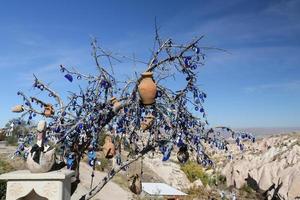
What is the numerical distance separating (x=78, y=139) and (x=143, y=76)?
1.33 metres

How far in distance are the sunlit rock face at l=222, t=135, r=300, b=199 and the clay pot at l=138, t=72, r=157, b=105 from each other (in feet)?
30.7

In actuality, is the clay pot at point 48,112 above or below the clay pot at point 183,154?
above

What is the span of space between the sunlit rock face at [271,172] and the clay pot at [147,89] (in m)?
9.35

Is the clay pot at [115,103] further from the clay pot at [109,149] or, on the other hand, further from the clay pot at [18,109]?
the clay pot at [18,109]

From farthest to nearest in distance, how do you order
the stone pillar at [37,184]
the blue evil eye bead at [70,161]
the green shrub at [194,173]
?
1. the green shrub at [194,173]
2. the blue evil eye bead at [70,161]
3. the stone pillar at [37,184]

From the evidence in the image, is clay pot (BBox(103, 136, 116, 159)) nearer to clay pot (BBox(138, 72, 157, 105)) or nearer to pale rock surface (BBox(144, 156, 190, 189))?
clay pot (BBox(138, 72, 157, 105))

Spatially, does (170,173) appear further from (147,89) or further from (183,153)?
(147,89)

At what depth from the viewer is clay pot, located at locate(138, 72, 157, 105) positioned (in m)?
4.83

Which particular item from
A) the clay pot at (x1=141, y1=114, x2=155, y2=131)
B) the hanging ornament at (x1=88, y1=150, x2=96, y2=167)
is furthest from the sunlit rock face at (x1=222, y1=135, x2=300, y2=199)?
the hanging ornament at (x1=88, y1=150, x2=96, y2=167)

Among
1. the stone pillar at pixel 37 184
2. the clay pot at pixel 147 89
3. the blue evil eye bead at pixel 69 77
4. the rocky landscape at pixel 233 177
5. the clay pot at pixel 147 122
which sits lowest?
the rocky landscape at pixel 233 177

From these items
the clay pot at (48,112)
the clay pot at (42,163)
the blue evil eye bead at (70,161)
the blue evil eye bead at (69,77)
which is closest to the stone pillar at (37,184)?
the clay pot at (42,163)

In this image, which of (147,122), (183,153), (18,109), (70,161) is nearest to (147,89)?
(147,122)

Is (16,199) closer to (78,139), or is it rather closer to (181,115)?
(78,139)

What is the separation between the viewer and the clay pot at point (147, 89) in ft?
15.9
